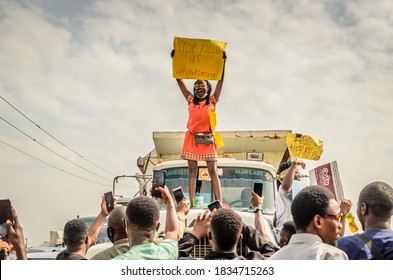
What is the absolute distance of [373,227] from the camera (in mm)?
3059

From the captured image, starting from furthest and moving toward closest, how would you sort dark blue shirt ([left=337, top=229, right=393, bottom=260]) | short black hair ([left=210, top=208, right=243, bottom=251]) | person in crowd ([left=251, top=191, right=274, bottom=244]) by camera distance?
person in crowd ([left=251, top=191, right=274, bottom=244])
short black hair ([left=210, top=208, right=243, bottom=251])
dark blue shirt ([left=337, top=229, right=393, bottom=260])

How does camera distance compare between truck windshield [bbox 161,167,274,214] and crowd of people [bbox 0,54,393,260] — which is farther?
truck windshield [bbox 161,167,274,214]

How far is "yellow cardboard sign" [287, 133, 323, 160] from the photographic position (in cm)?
563

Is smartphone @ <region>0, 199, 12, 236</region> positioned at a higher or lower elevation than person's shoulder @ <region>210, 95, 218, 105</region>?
lower

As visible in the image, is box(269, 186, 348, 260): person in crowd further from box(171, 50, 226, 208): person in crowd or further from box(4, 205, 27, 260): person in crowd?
→ box(171, 50, 226, 208): person in crowd

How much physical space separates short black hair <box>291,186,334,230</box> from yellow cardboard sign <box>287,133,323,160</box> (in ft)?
9.26

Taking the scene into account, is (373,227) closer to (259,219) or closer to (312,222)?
(312,222)

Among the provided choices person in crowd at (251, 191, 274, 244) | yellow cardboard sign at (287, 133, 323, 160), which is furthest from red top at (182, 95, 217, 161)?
person in crowd at (251, 191, 274, 244)

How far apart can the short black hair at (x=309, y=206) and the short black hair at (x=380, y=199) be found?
43 centimetres

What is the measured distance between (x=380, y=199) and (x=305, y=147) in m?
2.59

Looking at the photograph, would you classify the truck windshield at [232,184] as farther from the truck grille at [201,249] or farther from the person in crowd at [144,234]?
the person in crowd at [144,234]

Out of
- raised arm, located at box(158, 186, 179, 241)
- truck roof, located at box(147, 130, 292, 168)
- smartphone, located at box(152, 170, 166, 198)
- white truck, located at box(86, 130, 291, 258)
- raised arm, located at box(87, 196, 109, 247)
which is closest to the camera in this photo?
raised arm, located at box(158, 186, 179, 241)
